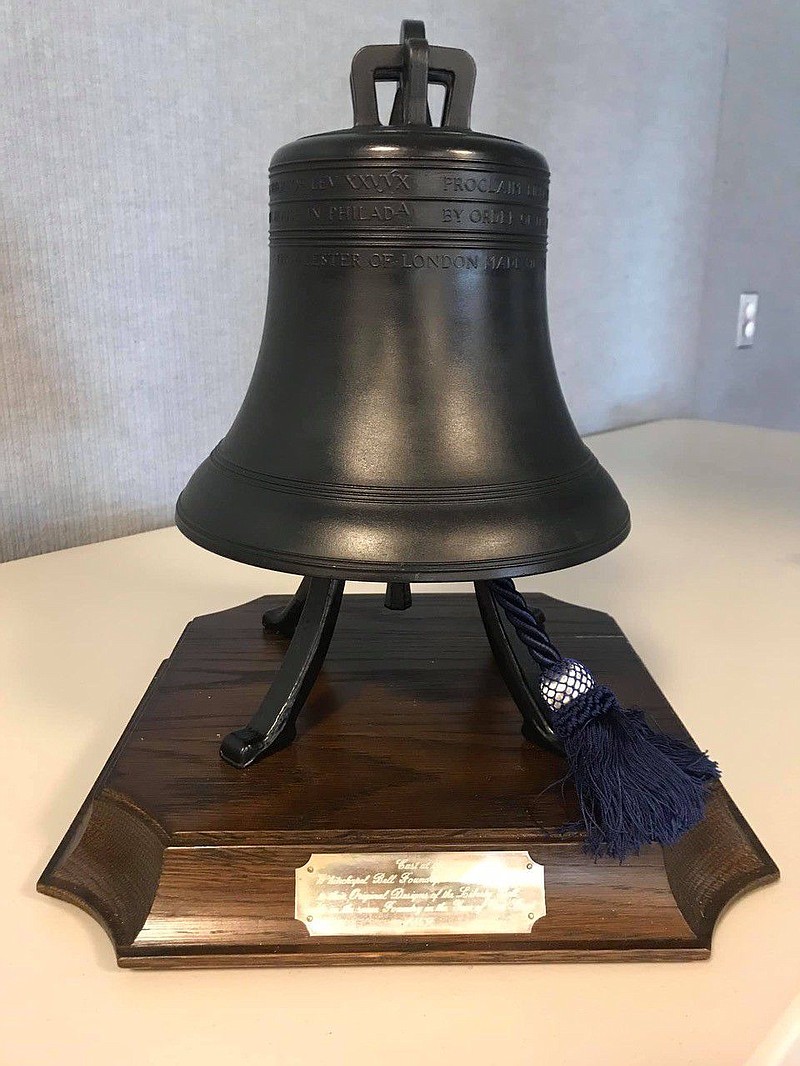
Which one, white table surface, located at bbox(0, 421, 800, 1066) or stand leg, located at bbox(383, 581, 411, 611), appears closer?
white table surface, located at bbox(0, 421, 800, 1066)

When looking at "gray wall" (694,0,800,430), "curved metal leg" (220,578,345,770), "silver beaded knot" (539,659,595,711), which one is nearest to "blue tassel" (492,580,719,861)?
"silver beaded knot" (539,659,595,711)

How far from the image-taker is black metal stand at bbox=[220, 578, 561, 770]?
2.23 ft

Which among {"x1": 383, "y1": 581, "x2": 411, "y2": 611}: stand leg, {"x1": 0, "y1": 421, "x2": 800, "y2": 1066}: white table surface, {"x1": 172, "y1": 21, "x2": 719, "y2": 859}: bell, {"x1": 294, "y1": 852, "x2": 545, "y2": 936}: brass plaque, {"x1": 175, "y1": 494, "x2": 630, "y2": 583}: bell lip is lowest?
{"x1": 0, "y1": 421, "x2": 800, "y2": 1066}: white table surface

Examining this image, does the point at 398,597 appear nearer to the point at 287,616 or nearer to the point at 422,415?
the point at 287,616

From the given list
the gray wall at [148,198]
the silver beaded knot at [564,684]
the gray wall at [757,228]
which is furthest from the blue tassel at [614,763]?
the gray wall at [757,228]

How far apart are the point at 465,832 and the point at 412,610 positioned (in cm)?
35

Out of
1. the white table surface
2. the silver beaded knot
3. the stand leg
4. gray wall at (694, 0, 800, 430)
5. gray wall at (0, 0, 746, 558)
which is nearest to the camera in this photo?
the white table surface

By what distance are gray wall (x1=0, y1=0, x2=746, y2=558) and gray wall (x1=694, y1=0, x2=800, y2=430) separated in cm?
68

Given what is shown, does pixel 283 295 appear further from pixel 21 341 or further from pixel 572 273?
pixel 572 273

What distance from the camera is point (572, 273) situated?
76.7 inches

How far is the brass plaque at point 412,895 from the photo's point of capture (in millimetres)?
588

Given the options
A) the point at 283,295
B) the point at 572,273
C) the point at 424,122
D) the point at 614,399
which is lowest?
the point at 614,399

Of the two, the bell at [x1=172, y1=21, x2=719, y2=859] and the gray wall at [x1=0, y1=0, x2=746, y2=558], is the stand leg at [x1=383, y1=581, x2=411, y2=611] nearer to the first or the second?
the bell at [x1=172, y1=21, x2=719, y2=859]

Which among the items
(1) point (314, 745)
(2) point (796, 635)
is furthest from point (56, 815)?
(2) point (796, 635)
